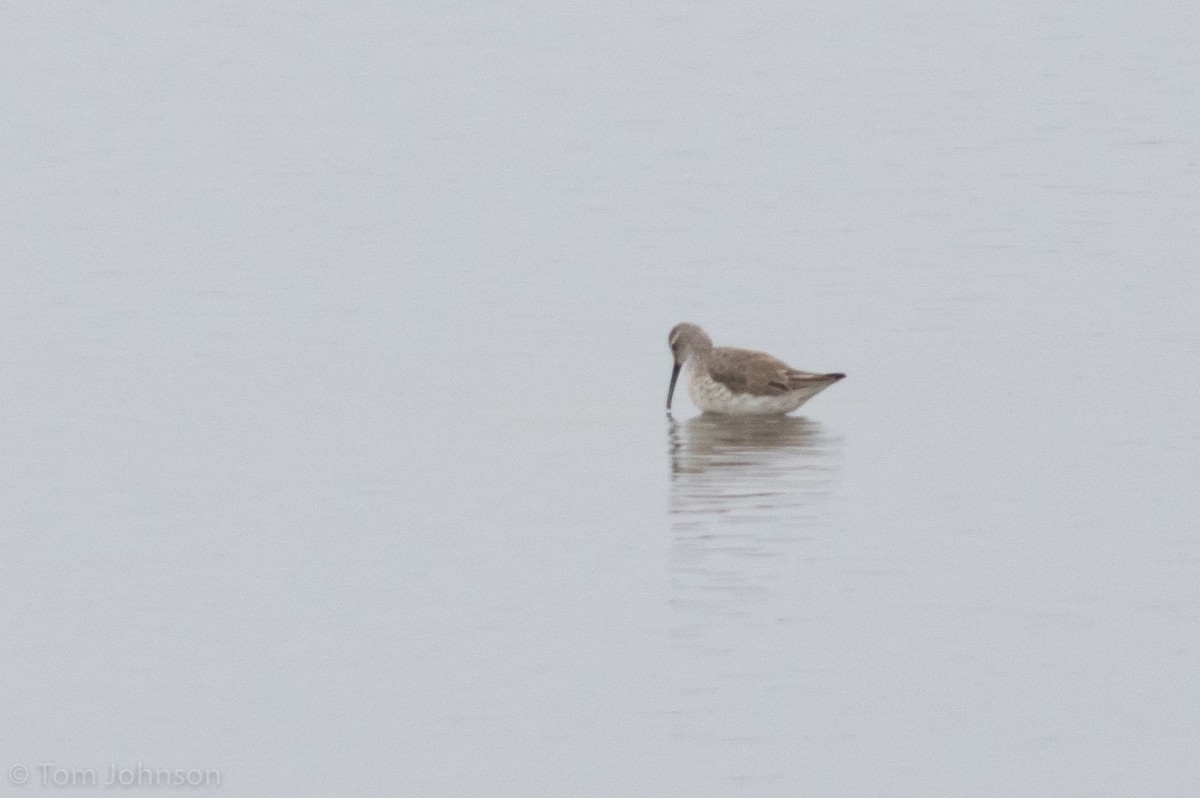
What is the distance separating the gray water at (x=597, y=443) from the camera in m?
10.8

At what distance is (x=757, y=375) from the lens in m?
17.5

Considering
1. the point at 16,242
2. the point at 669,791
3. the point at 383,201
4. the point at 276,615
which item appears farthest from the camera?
the point at 383,201

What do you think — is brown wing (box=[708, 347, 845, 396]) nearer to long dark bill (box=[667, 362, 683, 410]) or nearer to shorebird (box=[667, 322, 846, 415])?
shorebird (box=[667, 322, 846, 415])

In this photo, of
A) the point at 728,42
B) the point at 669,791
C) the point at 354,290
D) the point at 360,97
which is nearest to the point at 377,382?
the point at 354,290

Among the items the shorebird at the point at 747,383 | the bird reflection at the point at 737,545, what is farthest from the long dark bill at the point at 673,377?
the bird reflection at the point at 737,545

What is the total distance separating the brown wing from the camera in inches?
685

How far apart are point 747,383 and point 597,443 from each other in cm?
162

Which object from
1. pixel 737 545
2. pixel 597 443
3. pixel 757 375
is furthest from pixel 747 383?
pixel 737 545

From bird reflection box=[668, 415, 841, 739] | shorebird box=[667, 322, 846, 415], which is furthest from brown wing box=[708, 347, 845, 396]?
bird reflection box=[668, 415, 841, 739]

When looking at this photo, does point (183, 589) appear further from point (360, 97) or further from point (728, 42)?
point (728, 42)

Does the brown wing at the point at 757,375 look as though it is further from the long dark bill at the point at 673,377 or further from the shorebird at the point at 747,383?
the long dark bill at the point at 673,377

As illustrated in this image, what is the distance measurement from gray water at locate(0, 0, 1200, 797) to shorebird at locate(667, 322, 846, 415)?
14.3 inches

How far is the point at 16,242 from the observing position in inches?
931

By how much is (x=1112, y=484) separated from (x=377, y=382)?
5759 millimetres
